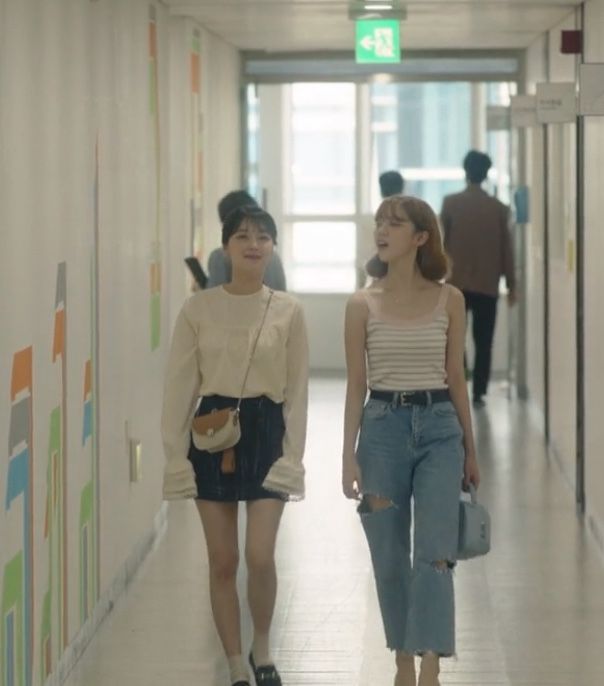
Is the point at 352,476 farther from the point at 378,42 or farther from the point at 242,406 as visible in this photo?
the point at 378,42

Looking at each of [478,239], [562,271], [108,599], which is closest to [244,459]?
[108,599]

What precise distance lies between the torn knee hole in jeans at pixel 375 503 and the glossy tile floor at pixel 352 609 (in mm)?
936

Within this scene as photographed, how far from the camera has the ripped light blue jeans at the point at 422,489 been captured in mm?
5473

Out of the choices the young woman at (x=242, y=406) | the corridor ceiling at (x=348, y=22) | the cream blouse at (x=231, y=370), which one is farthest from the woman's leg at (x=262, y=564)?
the corridor ceiling at (x=348, y=22)

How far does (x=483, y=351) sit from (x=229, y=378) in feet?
26.0

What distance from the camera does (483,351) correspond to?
13.5 m

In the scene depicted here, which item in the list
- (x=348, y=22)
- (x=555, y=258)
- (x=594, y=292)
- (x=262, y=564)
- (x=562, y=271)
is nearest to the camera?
(x=262, y=564)

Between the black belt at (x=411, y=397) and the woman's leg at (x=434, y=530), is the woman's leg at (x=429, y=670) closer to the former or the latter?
the woman's leg at (x=434, y=530)

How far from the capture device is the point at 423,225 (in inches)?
222

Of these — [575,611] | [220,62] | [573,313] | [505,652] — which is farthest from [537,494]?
[220,62]

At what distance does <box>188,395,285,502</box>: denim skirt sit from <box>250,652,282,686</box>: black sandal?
2.13ft

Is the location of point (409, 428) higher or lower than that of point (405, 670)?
higher

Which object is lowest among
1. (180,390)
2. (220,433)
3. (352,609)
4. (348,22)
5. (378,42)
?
(352,609)

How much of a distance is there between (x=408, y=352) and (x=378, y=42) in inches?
237
